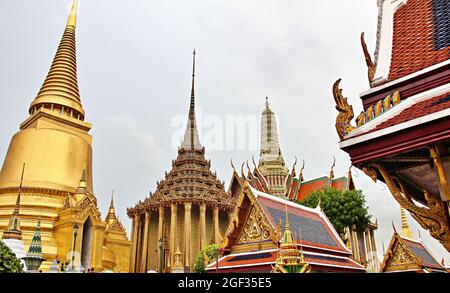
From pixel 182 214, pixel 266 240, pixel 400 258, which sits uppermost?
pixel 182 214

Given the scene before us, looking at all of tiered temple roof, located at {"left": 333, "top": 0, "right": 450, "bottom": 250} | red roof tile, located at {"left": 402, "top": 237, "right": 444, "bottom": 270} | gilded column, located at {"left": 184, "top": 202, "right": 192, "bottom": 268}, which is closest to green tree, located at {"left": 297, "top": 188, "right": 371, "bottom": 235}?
red roof tile, located at {"left": 402, "top": 237, "right": 444, "bottom": 270}

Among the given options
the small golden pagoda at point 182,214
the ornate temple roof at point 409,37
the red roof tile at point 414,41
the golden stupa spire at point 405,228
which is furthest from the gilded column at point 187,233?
the red roof tile at point 414,41

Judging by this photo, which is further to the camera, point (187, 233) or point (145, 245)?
point (145, 245)

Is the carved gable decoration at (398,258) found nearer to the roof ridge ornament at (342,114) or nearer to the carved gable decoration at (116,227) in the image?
the roof ridge ornament at (342,114)

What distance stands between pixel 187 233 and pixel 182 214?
2.34 meters

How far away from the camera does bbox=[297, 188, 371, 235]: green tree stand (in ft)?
64.7

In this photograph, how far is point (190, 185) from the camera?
28938mm

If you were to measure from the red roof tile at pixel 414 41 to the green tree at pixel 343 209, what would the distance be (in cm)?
1617

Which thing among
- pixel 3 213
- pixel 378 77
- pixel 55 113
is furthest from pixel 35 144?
pixel 378 77

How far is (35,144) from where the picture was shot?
22.2m

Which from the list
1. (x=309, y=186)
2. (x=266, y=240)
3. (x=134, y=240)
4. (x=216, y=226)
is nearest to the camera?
(x=266, y=240)

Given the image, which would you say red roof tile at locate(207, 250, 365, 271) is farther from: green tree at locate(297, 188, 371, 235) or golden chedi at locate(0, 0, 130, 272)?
golden chedi at locate(0, 0, 130, 272)

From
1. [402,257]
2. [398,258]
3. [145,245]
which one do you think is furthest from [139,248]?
[402,257]

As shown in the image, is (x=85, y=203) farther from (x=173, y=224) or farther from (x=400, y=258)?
(x=400, y=258)
